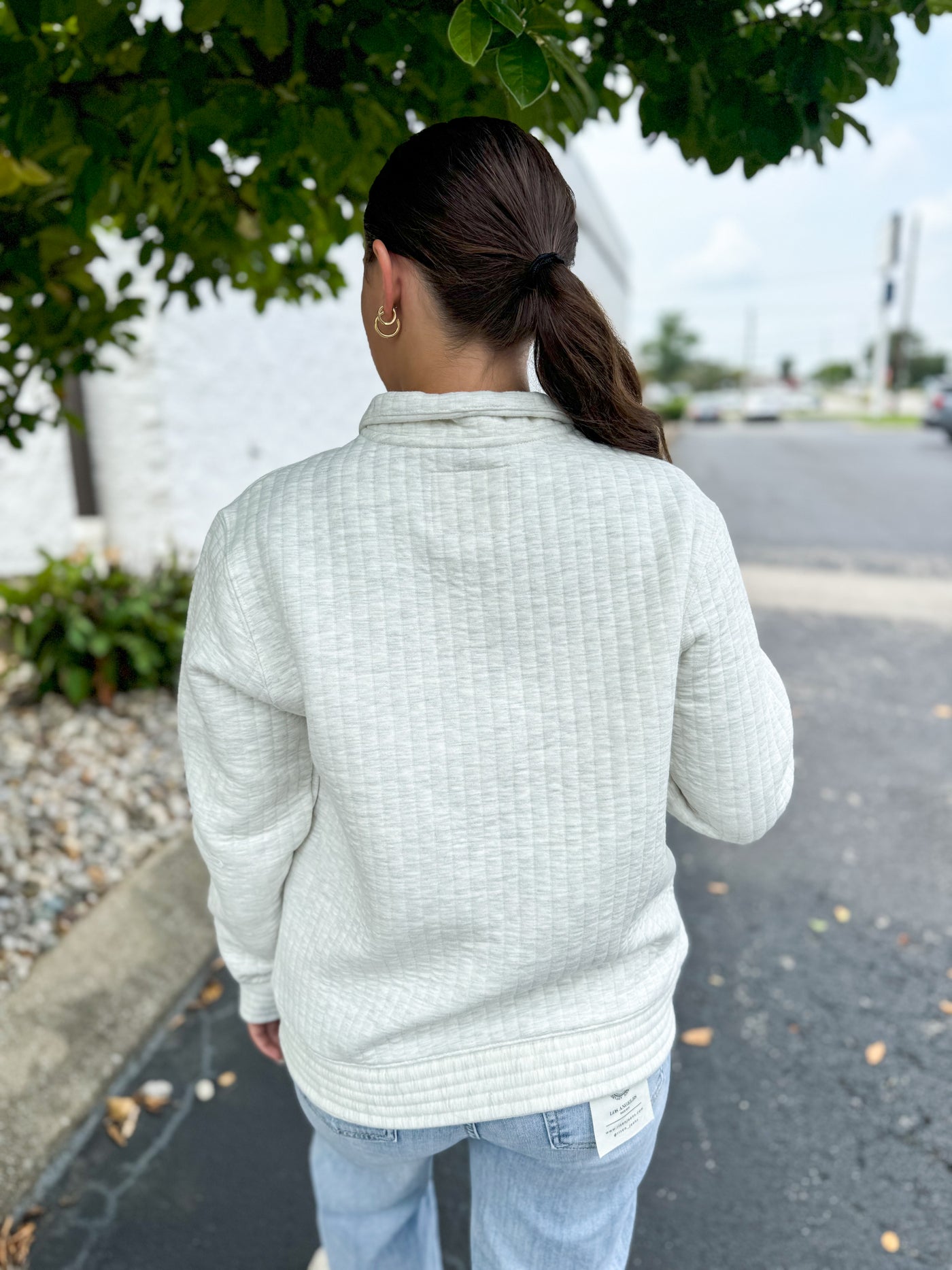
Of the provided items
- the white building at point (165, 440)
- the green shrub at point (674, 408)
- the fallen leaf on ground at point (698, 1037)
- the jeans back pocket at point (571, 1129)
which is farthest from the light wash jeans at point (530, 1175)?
the green shrub at point (674, 408)

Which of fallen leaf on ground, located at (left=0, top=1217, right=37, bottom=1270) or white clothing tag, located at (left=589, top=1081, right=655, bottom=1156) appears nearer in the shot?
white clothing tag, located at (left=589, top=1081, right=655, bottom=1156)

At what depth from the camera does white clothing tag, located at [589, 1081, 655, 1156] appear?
3.85 feet

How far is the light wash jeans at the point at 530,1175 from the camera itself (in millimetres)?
1189

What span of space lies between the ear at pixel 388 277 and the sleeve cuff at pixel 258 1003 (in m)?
0.96

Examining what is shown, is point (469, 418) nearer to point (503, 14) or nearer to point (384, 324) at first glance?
point (384, 324)

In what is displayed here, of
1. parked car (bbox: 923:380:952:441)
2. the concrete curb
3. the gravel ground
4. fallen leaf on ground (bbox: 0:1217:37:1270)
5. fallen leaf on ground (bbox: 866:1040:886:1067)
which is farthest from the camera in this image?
parked car (bbox: 923:380:952:441)

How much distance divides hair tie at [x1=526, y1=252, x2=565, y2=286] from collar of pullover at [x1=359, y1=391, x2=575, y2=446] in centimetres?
12

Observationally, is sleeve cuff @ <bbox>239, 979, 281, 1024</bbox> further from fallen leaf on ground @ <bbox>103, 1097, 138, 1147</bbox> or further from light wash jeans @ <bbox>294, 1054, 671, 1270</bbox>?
fallen leaf on ground @ <bbox>103, 1097, 138, 1147</bbox>

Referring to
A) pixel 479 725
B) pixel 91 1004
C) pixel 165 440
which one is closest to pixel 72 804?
pixel 91 1004

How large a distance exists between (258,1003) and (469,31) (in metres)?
1.28

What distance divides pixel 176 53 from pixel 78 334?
1.13 m

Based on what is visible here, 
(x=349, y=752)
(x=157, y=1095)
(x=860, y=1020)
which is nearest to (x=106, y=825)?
(x=157, y=1095)

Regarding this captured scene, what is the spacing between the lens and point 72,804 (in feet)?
12.1

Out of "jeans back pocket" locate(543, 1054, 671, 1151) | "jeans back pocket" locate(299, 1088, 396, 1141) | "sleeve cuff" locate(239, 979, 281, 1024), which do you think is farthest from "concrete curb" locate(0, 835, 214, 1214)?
"jeans back pocket" locate(543, 1054, 671, 1151)
